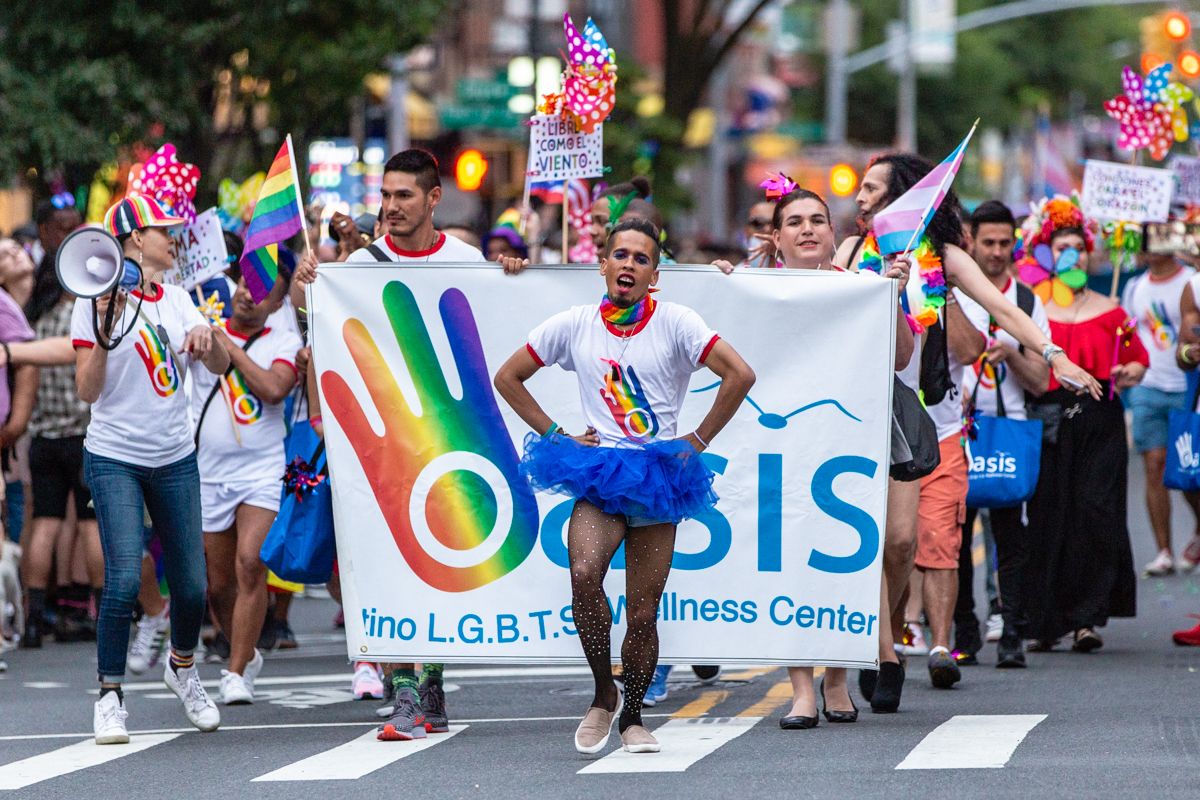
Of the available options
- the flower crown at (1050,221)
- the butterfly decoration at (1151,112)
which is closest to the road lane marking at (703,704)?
the flower crown at (1050,221)

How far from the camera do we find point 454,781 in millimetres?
7559

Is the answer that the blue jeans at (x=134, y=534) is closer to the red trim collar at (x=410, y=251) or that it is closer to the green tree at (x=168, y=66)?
the red trim collar at (x=410, y=251)

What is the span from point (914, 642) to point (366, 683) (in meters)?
2.95

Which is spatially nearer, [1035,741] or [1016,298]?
[1035,741]

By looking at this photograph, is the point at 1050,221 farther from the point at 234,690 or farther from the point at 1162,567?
the point at 234,690

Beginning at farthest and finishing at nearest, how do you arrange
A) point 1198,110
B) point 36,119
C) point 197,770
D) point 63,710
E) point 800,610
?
point 36,119, point 1198,110, point 63,710, point 800,610, point 197,770

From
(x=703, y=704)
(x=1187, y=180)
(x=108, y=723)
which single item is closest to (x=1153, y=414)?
(x=1187, y=180)

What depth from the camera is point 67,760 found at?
8.43 m

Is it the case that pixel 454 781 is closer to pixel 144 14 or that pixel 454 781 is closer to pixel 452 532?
pixel 452 532

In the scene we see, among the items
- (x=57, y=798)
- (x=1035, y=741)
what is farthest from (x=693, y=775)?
(x=57, y=798)

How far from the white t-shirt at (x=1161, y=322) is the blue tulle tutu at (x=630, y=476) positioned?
6.98 m

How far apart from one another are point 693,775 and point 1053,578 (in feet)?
13.9

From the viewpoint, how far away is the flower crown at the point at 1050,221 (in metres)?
12.1

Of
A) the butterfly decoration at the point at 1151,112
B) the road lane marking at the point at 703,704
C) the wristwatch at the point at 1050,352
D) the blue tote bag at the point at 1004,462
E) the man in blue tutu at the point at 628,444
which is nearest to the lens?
the man in blue tutu at the point at 628,444
